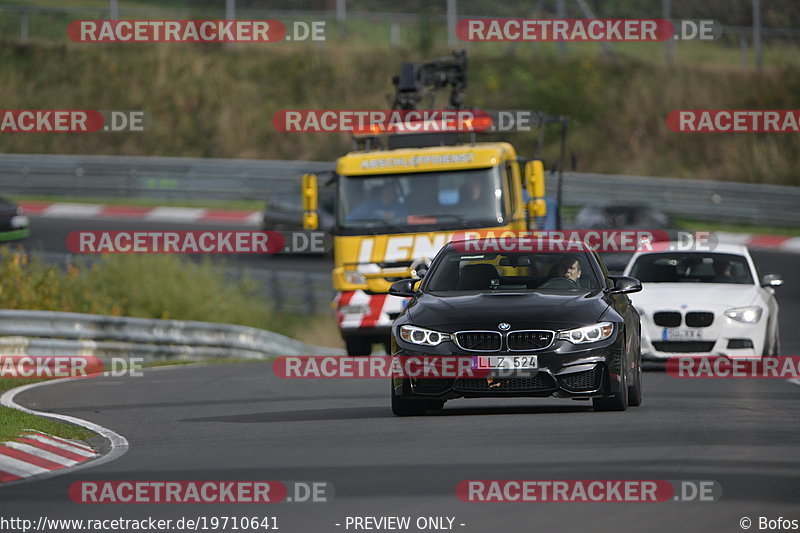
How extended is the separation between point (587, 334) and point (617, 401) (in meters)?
0.74

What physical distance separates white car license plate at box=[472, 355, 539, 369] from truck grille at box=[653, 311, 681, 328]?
6.18 metres

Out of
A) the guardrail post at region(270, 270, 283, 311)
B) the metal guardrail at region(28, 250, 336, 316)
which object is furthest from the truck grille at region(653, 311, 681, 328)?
the guardrail post at region(270, 270, 283, 311)

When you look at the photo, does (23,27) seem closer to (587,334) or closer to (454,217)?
(454,217)

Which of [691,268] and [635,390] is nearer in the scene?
[635,390]

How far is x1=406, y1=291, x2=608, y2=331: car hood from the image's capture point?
41.6ft

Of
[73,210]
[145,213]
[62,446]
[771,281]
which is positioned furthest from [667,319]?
[73,210]

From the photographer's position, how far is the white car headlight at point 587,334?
12.7 metres

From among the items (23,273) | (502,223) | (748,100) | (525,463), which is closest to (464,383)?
(525,463)

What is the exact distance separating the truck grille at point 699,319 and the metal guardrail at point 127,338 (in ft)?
28.2

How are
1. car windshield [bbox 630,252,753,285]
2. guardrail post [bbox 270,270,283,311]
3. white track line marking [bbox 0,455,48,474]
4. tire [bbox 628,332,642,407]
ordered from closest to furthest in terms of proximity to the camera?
1. white track line marking [bbox 0,455,48,474]
2. tire [bbox 628,332,642,407]
3. car windshield [bbox 630,252,753,285]
4. guardrail post [bbox 270,270,283,311]

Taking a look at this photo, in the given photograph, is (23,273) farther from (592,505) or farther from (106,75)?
(106,75)

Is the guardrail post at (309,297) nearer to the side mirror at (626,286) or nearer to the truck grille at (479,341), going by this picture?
the side mirror at (626,286)

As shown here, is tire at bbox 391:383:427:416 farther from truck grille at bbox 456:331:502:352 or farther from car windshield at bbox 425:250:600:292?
car windshield at bbox 425:250:600:292

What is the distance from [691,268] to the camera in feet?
65.7
